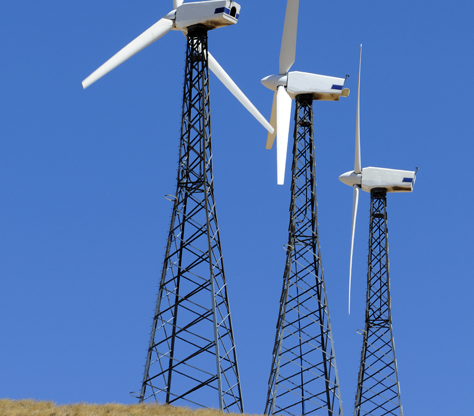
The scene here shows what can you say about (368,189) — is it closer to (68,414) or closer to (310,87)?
(310,87)

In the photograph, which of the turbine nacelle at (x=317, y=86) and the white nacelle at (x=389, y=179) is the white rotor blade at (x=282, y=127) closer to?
the turbine nacelle at (x=317, y=86)

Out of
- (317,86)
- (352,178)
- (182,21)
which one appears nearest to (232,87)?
(182,21)

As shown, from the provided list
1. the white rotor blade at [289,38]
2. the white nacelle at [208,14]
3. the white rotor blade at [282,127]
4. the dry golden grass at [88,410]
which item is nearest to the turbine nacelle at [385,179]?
the white rotor blade at [289,38]

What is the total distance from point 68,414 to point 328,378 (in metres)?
19.6

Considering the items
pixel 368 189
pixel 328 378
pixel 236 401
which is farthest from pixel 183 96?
pixel 368 189

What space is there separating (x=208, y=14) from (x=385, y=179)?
2800cm

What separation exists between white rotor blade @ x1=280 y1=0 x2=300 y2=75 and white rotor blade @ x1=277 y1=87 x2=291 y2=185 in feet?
6.40

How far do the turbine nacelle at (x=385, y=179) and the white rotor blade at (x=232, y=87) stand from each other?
2012 cm

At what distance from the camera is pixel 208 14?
4259 cm

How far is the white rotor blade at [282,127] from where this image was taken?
166 feet

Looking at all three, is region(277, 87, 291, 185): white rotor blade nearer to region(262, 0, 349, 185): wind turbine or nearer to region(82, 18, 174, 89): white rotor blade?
region(262, 0, 349, 185): wind turbine

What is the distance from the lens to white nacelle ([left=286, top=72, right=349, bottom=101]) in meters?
55.1

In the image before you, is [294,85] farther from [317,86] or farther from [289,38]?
[289,38]

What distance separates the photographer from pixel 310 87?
55125 millimetres
